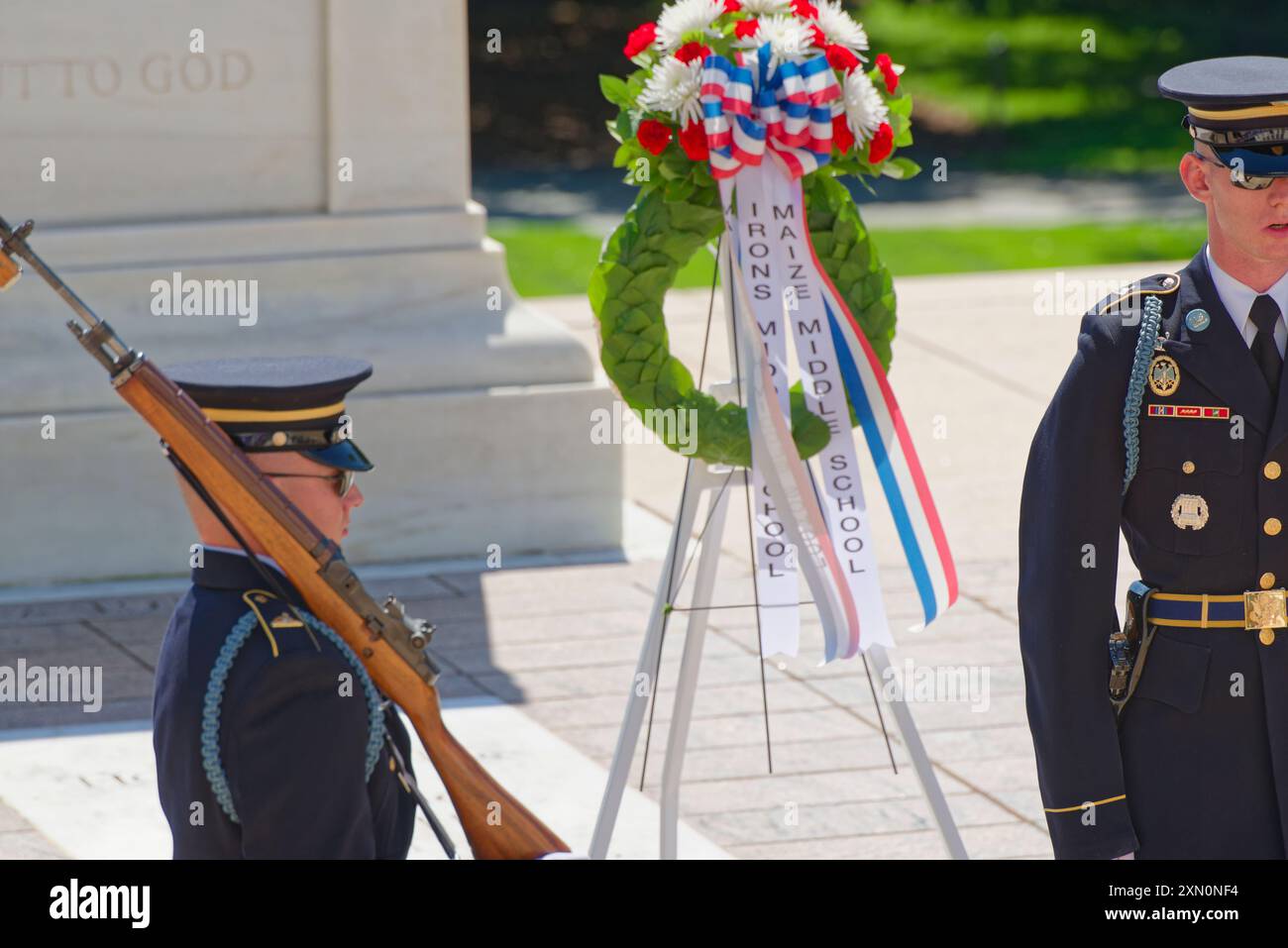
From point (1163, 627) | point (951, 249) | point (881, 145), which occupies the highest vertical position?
point (881, 145)

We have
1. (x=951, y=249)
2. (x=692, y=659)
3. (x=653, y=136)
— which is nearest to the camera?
(x=653, y=136)

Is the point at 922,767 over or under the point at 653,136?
under

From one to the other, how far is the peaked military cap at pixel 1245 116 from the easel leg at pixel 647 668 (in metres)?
1.56

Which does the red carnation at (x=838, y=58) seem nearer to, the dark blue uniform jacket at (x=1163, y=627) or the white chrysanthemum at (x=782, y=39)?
the white chrysanthemum at (x=782, y=39)

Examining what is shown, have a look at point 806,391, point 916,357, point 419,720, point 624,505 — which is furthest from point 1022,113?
point 419,720

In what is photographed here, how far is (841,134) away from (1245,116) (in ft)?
4.23

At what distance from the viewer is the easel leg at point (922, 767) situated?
4.84m

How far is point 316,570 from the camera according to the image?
319 centimetres

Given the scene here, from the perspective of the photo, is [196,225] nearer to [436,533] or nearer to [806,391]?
[436,533]

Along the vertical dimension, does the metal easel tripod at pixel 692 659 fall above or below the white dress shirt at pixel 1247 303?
below

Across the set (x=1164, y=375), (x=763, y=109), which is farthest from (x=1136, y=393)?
(x=763, y=109)

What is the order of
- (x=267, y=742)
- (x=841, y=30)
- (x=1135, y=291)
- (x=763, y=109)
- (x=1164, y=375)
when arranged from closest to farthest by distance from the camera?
(x=267, y=742)
(x=1164, y=375)
(x=1135, y=291)
(x=763, y=109)
(x=841, y=30)

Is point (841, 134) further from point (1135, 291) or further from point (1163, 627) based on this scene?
point (1163, 627)

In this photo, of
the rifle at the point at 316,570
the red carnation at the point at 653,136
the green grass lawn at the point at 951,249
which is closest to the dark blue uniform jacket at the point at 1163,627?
the rifle at the point at 316,570
